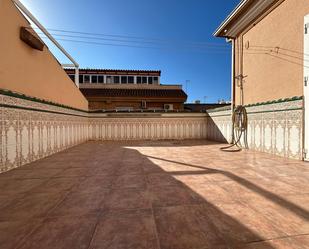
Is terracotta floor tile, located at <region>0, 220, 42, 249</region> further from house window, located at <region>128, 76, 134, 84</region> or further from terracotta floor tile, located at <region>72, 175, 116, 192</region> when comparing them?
house window, located at <region>128, 76, 134, 84</region>

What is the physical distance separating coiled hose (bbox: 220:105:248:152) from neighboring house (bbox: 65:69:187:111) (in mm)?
6209

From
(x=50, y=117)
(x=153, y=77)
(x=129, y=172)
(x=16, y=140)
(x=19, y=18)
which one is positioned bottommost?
(x=129, y=172)

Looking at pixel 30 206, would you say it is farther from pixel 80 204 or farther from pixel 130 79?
pixel 130 79

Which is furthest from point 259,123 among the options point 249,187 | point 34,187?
point 34,187

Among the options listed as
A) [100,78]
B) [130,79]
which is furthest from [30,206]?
[100,78]

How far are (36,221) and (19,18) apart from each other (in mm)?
4136

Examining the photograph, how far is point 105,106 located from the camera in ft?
43.5

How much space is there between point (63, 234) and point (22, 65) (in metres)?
3.82

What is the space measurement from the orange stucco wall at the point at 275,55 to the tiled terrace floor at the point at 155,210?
2520mm

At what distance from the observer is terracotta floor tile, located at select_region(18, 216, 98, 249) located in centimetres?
122

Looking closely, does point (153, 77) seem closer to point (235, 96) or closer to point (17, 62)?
point (235, 96)

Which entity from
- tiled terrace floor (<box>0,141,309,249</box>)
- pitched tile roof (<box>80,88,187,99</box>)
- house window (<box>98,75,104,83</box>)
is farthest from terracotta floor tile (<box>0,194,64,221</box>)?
house window (<box>98,75,104,83</box>)

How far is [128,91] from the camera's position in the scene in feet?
46.6

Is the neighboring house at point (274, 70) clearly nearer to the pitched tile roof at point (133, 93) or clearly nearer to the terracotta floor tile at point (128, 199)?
the terracotta floor tile at point (128, 199)
